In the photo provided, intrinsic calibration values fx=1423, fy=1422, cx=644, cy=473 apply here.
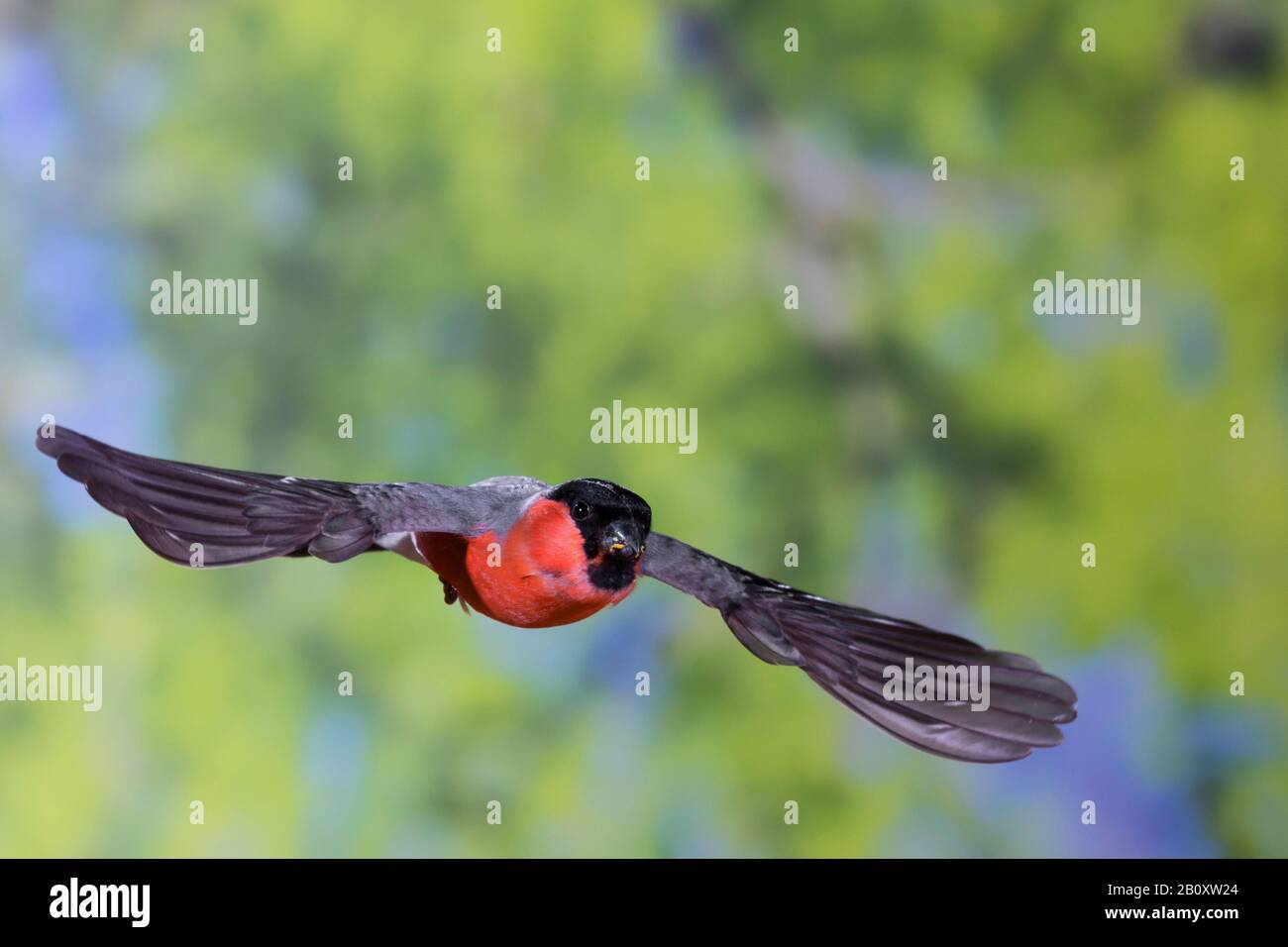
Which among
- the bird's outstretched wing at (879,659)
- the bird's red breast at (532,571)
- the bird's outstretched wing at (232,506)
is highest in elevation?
the bird's outstretched wing at (232,506)

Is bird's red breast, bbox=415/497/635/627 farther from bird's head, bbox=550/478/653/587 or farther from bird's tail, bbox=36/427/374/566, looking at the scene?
bird's tail, bbox=36/427/374/566

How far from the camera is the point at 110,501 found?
1.41m

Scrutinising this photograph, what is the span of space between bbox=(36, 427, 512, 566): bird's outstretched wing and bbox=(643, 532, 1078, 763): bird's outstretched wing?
39cm

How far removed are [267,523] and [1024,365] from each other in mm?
1900

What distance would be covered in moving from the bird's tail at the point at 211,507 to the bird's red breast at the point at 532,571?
163 mm

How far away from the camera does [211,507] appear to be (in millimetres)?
1449

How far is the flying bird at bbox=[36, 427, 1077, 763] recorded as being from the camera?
1431 mm

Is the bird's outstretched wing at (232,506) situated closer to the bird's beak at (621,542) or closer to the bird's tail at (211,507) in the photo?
the bird's tail at (211,507)

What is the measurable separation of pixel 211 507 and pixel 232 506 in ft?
0.07

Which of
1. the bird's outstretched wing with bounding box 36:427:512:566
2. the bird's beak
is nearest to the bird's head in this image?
the bird's beak

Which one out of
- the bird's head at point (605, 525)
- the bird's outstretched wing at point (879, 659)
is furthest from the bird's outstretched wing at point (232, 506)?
the bird's outstretched wing at point (879, 659)

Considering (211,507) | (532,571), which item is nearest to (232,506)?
(211,507)

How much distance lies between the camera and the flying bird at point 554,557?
1.43m

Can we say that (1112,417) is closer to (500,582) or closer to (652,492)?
(652,492)
